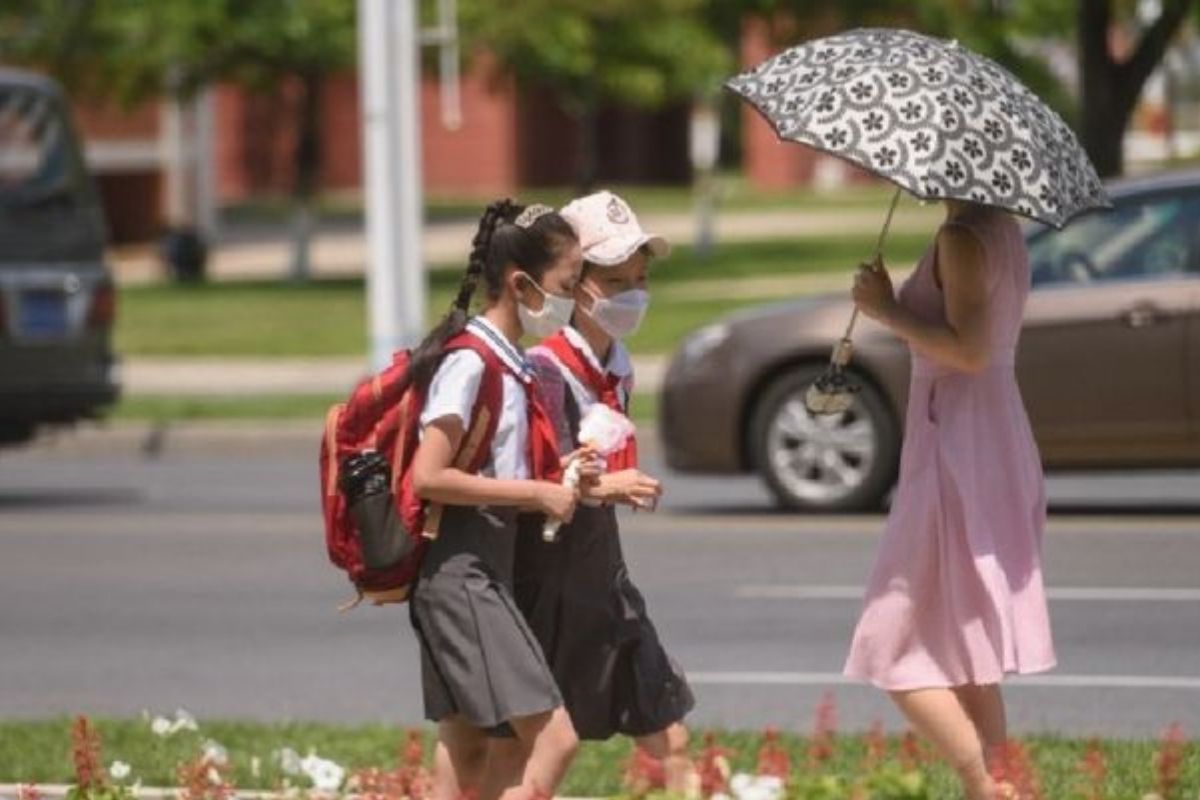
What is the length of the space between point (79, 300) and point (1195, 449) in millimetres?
6152

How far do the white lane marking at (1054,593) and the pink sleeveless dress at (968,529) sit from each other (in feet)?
17.6

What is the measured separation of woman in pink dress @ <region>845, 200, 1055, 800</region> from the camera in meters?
7.28

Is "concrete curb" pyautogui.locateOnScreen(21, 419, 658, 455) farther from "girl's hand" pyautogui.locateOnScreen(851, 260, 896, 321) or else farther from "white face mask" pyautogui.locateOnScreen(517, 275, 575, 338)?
"white face mask" pyautogui.locateOnScreen(517, 275, 575, 338)

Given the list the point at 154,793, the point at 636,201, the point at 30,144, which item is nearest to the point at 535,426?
the point at 154,793

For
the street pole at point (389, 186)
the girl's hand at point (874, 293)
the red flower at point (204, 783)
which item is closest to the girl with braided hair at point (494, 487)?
the red flower at point (204, 783)

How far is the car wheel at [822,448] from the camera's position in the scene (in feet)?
51.0

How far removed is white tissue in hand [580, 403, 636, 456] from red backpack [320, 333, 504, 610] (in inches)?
8.6

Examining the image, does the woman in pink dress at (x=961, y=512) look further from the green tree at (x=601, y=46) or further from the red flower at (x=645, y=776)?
the green tree at (x=601, y=46)

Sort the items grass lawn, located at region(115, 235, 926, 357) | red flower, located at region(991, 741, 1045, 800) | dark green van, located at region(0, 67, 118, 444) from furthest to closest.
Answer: grass lawn, located at region(115, 235, 926, 357) < dark green van, located at region(0, 67, 118, 444) < red flower, located at region(991, 741, 1045, 800)

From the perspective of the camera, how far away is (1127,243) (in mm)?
15164

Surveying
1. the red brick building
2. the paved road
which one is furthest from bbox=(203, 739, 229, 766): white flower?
the red brick building

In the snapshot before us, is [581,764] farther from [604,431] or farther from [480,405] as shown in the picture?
[480,405]

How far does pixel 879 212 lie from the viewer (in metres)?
55.8

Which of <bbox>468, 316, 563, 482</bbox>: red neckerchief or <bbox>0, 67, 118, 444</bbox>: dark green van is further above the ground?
<bbox>468, 316, 563, 482</bbox>: red neckerchief
